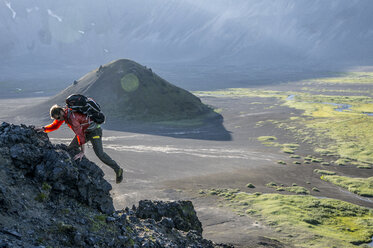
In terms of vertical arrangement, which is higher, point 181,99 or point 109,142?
point 181,99

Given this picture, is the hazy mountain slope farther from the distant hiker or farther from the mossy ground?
the distant hiker

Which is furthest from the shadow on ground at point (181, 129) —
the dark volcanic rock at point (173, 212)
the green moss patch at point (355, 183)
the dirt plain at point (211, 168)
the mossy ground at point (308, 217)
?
the dark volcanic rock at point (173, 212)

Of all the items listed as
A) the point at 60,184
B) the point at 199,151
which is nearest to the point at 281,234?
the point at 60,184

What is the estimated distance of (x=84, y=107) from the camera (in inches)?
461

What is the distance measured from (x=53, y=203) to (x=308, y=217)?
26746 millimetres

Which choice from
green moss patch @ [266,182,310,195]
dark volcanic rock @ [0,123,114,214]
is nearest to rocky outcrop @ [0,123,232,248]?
dark volcanic rock @ [0,123,114,214]

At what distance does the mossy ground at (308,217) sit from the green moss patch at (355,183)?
5661 mm

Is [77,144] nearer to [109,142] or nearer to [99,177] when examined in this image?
[99,177]

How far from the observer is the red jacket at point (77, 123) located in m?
11.2

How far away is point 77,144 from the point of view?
12594 millimetres

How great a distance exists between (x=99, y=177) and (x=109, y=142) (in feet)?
176

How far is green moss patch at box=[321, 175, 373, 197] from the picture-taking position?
3896 centimetres

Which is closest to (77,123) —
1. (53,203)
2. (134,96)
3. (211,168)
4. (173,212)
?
(53,203)

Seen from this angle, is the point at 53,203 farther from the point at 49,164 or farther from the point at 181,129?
the point at 181,129
